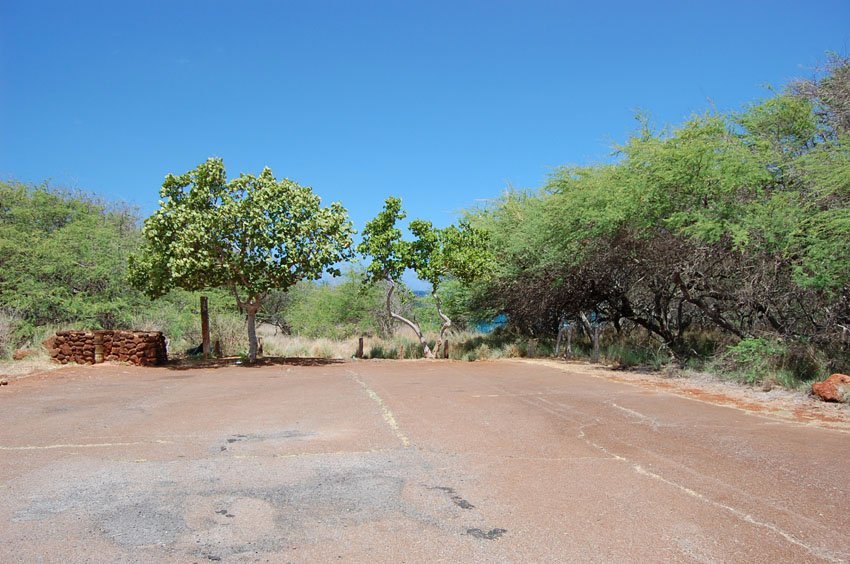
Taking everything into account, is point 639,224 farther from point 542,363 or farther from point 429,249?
point 429,249

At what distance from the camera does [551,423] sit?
893 cm

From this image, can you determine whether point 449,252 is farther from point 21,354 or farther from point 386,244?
point 21,354

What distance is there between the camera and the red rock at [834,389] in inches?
400

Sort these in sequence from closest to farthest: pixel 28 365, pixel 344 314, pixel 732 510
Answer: pixel 732 510 → pixel 28 365 → pixel 344 314

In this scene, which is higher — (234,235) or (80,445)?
(234,235)

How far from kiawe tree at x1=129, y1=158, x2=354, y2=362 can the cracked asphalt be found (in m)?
8.40

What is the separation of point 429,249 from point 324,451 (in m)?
16.9

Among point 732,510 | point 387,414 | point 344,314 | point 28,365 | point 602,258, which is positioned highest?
point 602,258

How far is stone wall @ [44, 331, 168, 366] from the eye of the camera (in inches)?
701

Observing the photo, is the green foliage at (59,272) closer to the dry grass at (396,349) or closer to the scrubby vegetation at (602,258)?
the scrubby vegetation at (602,258)

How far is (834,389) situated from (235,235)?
15938 millimetres

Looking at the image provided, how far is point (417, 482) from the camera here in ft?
19.2

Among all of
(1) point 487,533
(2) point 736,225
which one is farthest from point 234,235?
(1) point 487,533

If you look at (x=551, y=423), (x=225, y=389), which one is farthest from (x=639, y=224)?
(x=225, y=389)
